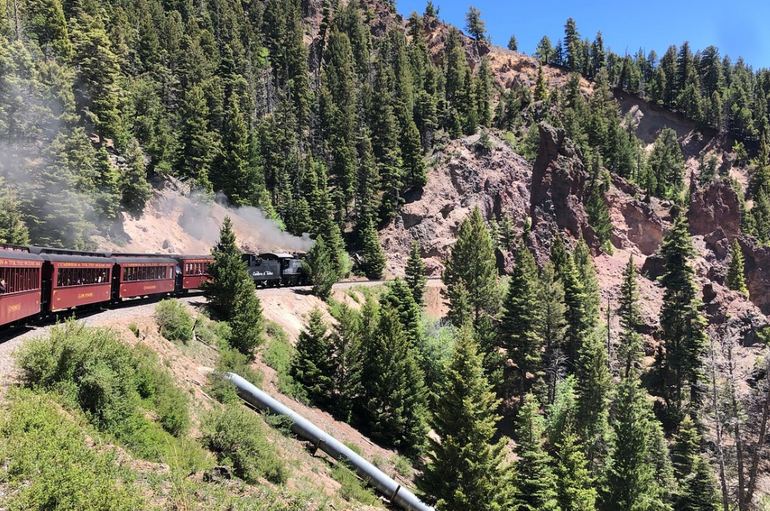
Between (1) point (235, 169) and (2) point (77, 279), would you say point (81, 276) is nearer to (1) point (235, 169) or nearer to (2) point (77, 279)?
(2) point (77, 279)

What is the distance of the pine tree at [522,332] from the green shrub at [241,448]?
1458 inches

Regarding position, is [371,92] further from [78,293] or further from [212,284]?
[78,293]

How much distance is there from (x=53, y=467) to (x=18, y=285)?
1210 centimetres

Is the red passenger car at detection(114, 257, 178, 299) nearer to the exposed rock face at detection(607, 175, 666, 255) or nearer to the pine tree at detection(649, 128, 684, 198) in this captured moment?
the exposed rock face at detection(607, 175, 666, 255)

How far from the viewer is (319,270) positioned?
1966 inches

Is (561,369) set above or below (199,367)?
below

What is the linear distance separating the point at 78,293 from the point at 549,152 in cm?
7437

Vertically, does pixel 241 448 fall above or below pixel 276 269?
below

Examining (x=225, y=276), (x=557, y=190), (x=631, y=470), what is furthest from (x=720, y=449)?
(x=557, y=190)

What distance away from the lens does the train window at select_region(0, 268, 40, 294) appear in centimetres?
1778

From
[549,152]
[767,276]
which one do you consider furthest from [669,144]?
[549,152]

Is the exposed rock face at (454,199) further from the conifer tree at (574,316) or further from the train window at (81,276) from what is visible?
the train window at (81,276)

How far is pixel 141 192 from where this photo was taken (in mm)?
57188

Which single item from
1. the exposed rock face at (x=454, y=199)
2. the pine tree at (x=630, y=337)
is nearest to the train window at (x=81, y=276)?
the pine tree at (x=630, y=337)
